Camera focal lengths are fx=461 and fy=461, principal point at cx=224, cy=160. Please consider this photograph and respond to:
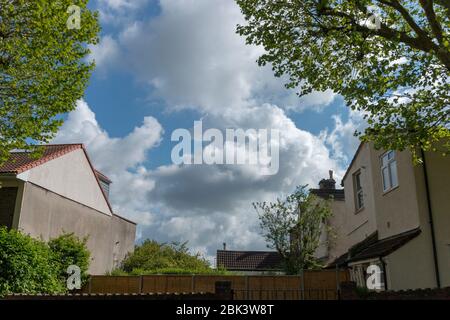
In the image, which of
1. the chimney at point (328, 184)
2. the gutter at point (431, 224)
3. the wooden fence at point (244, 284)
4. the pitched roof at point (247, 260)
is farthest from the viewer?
the pitched roof at point (247, 260)

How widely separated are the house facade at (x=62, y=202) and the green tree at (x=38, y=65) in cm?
413

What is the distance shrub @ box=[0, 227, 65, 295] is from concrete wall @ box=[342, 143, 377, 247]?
1339 cm

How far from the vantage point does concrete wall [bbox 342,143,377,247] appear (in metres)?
20.3

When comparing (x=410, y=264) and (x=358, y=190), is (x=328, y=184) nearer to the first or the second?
(x=358, y=190)

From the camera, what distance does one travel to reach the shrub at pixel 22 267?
51.5 ft

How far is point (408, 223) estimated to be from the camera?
52.5ft

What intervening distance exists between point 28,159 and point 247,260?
2289cm

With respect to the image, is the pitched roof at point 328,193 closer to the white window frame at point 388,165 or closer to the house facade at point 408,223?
the house facade at point 408,223

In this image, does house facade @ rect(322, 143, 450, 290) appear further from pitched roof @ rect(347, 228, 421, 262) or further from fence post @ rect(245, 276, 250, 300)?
fence post @ rect(245, 276, 250, 300)

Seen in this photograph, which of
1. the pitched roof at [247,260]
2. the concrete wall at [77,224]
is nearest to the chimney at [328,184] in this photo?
the pitched roof at [247,260]

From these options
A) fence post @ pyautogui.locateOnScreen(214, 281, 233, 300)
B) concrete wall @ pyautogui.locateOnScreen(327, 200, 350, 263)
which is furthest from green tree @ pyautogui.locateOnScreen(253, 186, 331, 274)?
fence post @ pyautogui.locateOnScreen(214, 281, 233, 300)

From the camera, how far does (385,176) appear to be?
59.5ft
